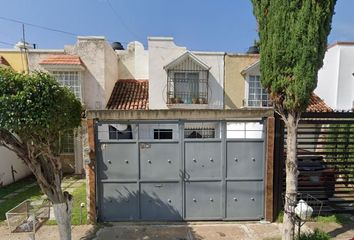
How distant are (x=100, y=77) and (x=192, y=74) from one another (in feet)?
18.5

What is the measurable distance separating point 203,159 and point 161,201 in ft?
5.67

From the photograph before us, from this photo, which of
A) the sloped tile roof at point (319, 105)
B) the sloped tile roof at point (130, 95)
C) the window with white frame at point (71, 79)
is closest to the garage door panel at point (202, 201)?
the sloped tile roof at point (130, 95)

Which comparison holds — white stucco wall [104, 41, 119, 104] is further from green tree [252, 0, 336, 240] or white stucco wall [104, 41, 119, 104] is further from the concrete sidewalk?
green tree [252, 0, 336, 240]

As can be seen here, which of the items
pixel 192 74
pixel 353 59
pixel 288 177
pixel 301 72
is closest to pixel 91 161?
pixel 288 177

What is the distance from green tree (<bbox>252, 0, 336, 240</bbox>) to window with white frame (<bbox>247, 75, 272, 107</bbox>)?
9568 mm

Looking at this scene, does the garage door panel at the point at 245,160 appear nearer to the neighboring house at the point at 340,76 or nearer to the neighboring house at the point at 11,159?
the neighboring house at the point at 11,159

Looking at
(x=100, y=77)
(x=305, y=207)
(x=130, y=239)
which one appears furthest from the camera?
(x=100, y=77)

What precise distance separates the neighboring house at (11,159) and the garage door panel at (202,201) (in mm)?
7628

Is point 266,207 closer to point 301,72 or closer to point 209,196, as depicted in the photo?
point 209,196

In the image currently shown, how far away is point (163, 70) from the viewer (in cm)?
1442

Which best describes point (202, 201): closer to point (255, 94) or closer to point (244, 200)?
point (244, 200)

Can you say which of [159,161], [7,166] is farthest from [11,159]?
[159,161]

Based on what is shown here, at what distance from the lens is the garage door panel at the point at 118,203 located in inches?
261

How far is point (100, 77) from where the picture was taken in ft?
45.2
